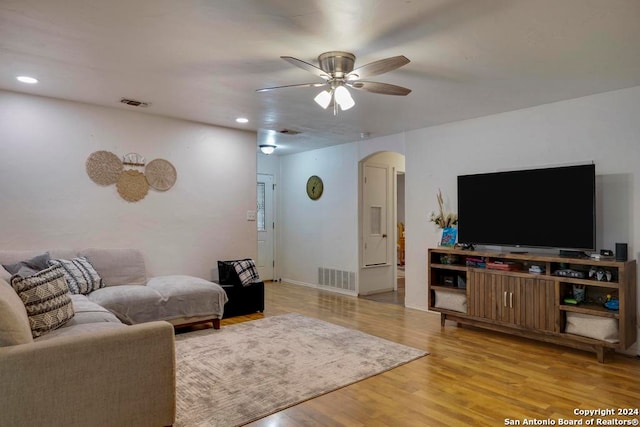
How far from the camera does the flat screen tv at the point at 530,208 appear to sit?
3605mm

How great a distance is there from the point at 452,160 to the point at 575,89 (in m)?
1.56

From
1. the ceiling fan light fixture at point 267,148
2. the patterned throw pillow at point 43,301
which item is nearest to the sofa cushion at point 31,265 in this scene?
the patterned throw pillow at point 43,301

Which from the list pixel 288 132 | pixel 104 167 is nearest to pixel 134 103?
pixel 104 167

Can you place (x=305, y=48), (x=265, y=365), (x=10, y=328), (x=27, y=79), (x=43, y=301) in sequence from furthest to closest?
1. (x=27, y=79)
2. (x=265, y=365)
3. (x=305, y=48)
4. (x=43, y=301)
5. (x=10, y=328)

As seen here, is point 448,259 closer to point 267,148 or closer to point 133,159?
point 267,148

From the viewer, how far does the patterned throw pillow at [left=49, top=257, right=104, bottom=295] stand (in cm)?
371

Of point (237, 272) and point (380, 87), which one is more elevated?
point (380, 87)

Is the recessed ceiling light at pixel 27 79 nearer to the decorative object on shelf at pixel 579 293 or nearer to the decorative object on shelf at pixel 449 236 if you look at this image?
the decorative object on shelf at pixel 449 236

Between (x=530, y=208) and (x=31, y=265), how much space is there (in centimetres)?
475

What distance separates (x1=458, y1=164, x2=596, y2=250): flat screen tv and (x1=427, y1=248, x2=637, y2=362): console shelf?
0.21 meters

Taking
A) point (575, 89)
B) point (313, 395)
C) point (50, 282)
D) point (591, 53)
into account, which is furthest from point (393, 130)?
point (50, 282)

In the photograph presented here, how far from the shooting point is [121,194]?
4539 mm

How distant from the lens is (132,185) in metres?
4.61

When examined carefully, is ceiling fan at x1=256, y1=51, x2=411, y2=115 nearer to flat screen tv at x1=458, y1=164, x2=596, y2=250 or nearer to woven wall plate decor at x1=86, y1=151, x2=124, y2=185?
flat screen tv at x1=458, y1=164, x2=596, y2=250
